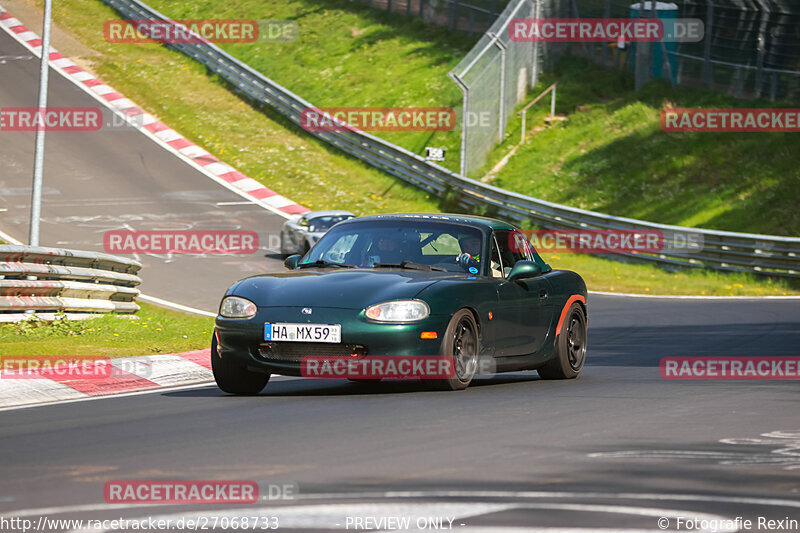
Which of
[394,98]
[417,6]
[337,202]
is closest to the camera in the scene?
[337,202]

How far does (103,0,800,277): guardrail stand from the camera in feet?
86.5

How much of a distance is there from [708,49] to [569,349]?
25496 mm

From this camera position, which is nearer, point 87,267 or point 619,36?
point 87,267

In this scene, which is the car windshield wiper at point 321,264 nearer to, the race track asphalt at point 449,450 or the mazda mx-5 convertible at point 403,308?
the mazda mx-5 convertible at point 403,308

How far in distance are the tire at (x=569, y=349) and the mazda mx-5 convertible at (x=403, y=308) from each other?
19 millimetres

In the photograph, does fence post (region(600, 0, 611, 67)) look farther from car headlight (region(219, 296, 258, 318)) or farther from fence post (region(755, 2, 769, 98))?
car headlight (region(219, 296, 258, 318))

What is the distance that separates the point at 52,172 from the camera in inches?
1364

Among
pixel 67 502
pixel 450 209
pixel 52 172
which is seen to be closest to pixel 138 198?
pixel 52 172

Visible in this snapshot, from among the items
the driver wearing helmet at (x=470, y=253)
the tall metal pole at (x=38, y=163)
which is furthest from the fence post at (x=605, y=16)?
the driver wearing helmet at (x=470, y=253)

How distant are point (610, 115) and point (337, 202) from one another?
8.35m

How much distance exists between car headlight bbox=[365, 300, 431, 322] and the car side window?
1654mm

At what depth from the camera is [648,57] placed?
37.6 metres

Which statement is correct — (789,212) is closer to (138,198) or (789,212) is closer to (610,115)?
(610,115)

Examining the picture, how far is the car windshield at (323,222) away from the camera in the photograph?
27.4 metres
